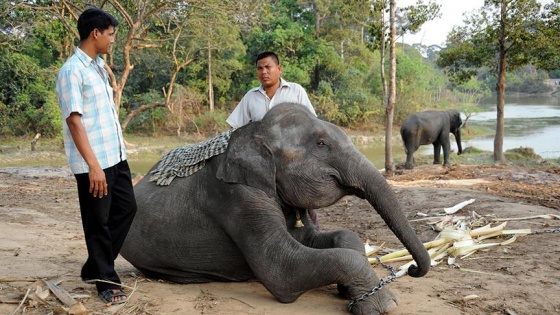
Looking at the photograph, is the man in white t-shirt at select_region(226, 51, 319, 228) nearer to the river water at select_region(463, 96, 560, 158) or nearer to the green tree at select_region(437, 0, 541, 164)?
the green tree at select_region(437, 0, 541, 164)

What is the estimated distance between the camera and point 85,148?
3600 mm

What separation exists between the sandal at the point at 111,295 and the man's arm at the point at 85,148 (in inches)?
30.5

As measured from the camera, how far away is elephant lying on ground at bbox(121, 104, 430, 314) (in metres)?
3.84

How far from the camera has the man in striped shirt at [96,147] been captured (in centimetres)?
363

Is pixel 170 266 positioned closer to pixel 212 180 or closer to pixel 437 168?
pixel 212 180

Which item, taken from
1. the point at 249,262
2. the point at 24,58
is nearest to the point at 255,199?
the point at 249,262

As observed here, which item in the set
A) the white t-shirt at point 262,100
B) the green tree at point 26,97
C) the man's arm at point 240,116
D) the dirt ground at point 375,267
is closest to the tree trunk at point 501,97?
the dirt ground at point 375,267

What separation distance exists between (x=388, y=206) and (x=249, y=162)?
1.02m

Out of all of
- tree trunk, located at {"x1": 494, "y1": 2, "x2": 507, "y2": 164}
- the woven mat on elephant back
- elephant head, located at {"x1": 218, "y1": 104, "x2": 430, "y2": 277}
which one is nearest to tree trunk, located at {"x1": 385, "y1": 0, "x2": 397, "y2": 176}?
tree trunk, located at {"x1": 494, "y1": 2, "x2": 507, "y2": 164}

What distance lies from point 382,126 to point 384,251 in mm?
32023

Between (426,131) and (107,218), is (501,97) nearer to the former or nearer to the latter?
(426,131)

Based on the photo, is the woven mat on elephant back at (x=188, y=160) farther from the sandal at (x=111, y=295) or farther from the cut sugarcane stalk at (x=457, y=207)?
the cut sugarcane stalk at (x=457, y=207)

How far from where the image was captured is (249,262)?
160 inches

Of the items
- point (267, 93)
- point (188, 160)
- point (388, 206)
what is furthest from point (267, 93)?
point (388, 206)
